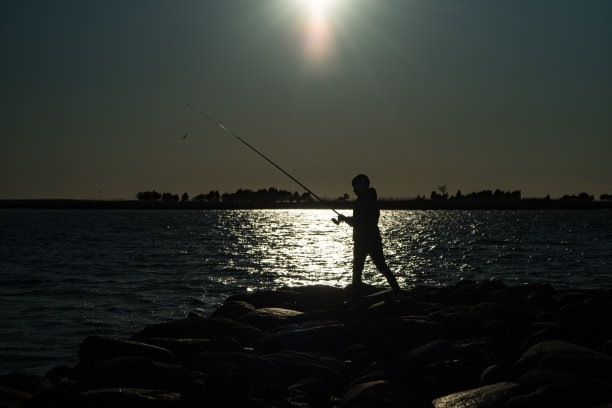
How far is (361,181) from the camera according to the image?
10.1 m

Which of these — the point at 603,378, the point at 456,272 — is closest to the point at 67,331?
the point at 603,378

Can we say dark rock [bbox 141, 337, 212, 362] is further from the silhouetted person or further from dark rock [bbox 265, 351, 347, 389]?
the silhouetted person

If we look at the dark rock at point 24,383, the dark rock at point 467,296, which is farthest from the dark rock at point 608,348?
the dark rock at point 24,383

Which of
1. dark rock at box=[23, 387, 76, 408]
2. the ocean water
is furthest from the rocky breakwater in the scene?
the ocean water

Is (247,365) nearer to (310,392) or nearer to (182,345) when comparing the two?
(310,392)

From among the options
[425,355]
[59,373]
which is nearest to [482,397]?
[425,355]

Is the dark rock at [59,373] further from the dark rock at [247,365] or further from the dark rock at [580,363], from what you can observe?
the dark rock at [580,363]

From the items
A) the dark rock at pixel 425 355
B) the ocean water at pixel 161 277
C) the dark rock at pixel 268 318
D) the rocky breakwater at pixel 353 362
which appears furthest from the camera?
the ocean water at pixel 161 277

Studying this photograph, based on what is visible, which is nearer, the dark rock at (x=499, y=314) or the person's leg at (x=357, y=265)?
the dark rock at (x=499, y=314)

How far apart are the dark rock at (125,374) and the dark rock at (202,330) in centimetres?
200

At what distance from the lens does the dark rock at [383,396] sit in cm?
613

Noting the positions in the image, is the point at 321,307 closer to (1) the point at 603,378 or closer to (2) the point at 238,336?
(2) the point at 238,336

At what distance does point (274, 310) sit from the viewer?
405 inches

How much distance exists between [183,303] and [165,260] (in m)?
16.3
